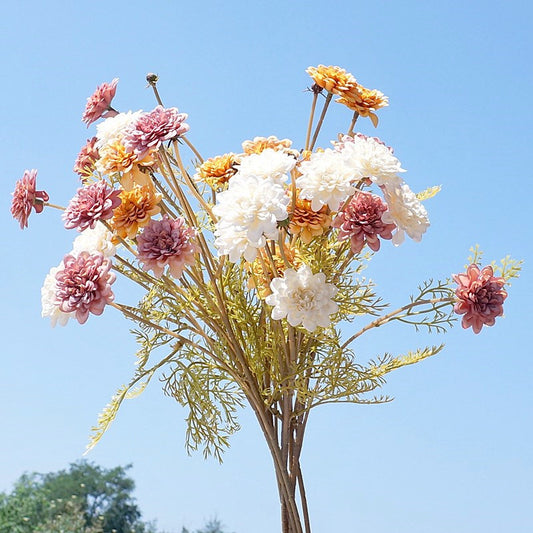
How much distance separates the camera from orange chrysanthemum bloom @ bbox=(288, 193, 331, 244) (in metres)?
1.31

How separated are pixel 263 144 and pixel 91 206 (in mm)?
332

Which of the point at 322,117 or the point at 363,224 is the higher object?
the point at 322,117

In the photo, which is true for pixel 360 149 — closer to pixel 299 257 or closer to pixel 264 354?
pixel 299 257

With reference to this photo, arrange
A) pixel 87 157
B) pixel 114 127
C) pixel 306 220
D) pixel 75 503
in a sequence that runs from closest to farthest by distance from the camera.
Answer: pixel 306 220 < pixel 114 127 < pixel 87 157 < pixel 75 503

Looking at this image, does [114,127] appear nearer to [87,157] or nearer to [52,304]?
[87,157]

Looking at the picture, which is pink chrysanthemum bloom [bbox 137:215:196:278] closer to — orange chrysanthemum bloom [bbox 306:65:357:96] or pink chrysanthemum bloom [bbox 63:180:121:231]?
pink chrysanthemum bloom [bbox 63:180:121:231]

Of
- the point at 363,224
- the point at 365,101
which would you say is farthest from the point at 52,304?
the point at 365,101

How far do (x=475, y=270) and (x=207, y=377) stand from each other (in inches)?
21.4

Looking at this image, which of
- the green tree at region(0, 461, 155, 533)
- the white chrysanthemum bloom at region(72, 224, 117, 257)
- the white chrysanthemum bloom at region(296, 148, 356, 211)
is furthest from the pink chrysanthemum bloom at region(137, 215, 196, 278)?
the green tree at region(0, 461, 155, 533)

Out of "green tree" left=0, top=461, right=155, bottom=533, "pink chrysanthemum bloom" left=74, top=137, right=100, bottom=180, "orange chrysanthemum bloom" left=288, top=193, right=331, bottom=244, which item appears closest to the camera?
"orange chrysanthemum bloom" left=288, top=193, right=331, bottom=244

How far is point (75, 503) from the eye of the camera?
3328 millimetres

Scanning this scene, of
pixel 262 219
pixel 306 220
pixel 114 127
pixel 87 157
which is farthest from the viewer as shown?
pixel 87 157

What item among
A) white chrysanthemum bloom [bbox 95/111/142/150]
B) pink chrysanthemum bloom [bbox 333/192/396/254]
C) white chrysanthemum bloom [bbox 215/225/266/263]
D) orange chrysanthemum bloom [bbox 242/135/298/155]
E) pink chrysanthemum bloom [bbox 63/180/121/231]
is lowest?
white chrysanthemum bloom [bbox 215/225/266/263]

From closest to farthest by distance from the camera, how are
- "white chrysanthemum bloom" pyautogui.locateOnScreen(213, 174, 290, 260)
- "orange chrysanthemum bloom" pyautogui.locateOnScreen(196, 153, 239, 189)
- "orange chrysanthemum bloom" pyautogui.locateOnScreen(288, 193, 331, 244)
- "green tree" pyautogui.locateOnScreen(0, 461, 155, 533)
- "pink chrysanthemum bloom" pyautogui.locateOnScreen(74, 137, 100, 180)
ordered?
"white chrysanthemum bloom" pyautogui.locateOnScreen(213, 174, 290, 260) < "orange chrysanthemum bloom" pyautogui.locateOnScreen(288, 193, 331, 244) < "orange chrysanthemum bloom" pyautogui.locateOnScreen(196, 153, 239, 189) < "pink chrysanthemum bloom" pyautogui.locateOnScreen(74, 137, 100, 180) < "green tree" pyautogui.locateOnScreen(0, 461, 155, 533)
